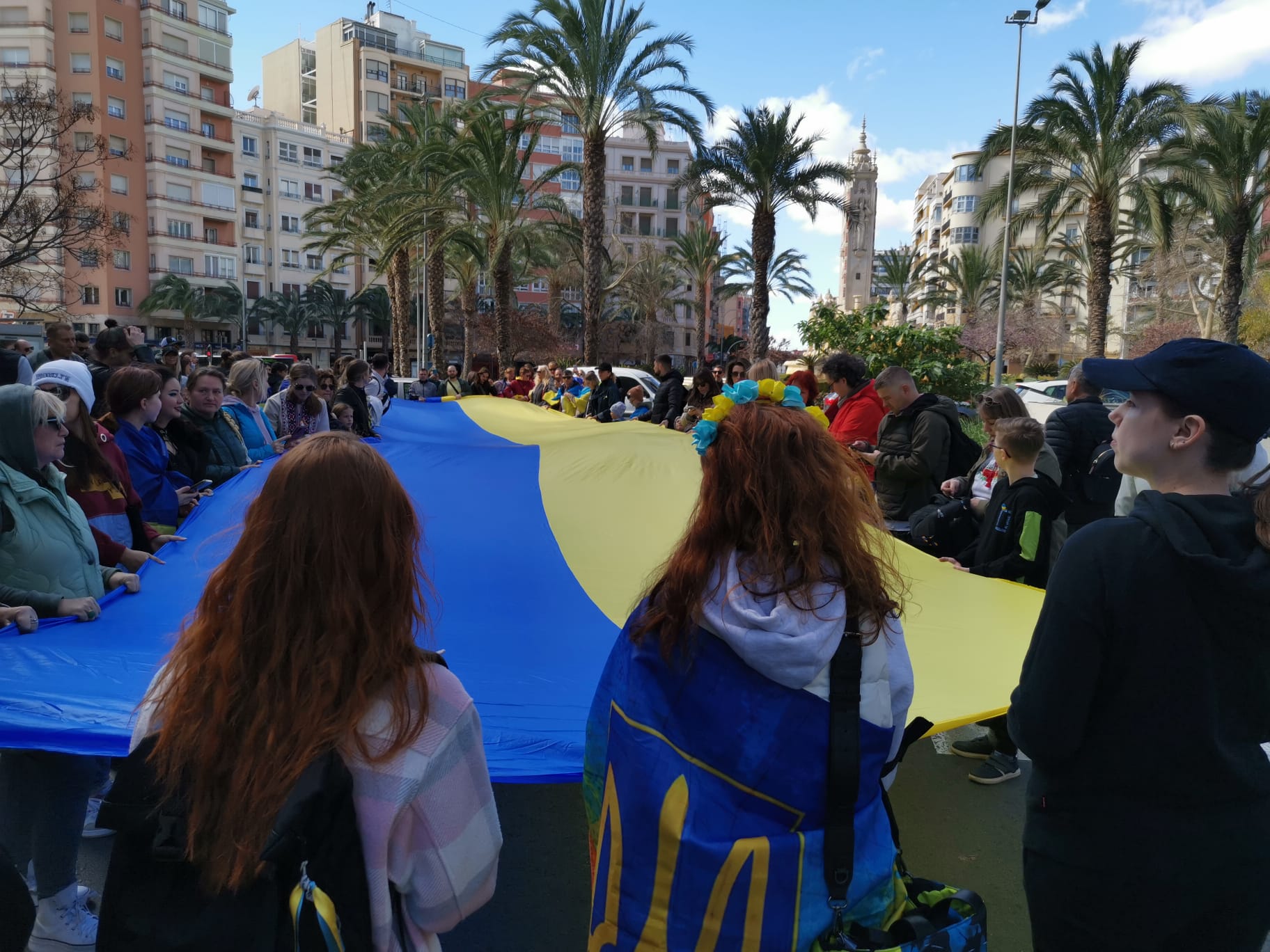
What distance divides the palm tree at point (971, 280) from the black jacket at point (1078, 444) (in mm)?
50538

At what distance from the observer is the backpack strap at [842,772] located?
1733 millimetres

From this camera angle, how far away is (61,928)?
3.04 m

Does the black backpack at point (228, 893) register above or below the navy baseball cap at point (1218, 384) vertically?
below

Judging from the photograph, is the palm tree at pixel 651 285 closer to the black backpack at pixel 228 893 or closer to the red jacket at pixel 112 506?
the red jacket at pixel 112 506

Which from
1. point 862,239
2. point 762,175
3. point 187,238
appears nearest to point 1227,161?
point 762,175

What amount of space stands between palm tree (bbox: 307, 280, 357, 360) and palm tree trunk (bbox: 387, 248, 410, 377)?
38.7 m

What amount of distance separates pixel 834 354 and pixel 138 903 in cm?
563

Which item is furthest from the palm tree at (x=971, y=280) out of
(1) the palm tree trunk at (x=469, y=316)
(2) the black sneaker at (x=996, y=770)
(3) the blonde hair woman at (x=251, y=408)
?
(2) the black sneaker at (x=996, y=770)

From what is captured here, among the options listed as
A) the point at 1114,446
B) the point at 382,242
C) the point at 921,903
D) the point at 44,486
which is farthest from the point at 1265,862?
the point at 382,242

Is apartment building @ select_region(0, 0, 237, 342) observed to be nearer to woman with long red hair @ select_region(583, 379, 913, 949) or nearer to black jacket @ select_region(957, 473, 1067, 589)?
black jacket @ select_region(957, 473, 1067, 589)

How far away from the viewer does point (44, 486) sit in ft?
11.2

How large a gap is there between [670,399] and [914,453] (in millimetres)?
5473

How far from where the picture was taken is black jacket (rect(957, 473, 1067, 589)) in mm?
4484

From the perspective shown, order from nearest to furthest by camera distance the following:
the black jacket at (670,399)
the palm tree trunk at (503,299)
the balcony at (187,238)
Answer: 1. the black jacket at (670,399)
2. the palm tree trunk at (503,299)
3. the balcony at (187,238)
